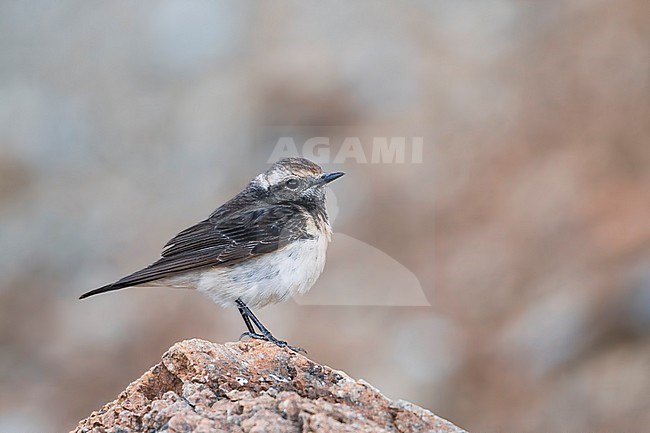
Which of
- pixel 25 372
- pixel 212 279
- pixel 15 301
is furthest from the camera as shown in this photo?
pixel 15 301

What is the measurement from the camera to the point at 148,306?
19.4 meters

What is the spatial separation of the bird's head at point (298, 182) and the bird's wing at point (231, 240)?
7.8 inches

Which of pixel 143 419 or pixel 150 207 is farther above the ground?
pixel 150 207

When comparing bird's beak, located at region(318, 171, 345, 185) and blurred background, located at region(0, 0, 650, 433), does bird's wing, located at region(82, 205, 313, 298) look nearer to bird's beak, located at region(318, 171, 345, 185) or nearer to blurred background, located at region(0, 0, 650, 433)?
bird's beak, located at region(318, 171, 345, 185)

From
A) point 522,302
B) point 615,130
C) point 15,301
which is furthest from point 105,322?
point 615,130

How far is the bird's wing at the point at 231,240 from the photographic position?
834 cm

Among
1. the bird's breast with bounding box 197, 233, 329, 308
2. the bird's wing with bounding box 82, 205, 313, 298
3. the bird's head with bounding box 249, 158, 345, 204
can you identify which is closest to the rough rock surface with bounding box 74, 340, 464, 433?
the bird's breast with bounding box 197, 233, 329, 308

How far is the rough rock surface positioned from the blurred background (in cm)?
844

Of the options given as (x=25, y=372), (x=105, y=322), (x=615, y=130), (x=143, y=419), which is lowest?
(x=143, y=419)

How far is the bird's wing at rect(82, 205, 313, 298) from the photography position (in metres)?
8.34

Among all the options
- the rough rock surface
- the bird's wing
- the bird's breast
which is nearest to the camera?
the rough rock surface

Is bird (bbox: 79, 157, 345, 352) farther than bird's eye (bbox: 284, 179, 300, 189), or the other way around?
bird's eye (bbox: 284, 179, 300, 189)

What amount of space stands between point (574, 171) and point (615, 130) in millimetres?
1205

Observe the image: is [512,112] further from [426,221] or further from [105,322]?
[105,322]
